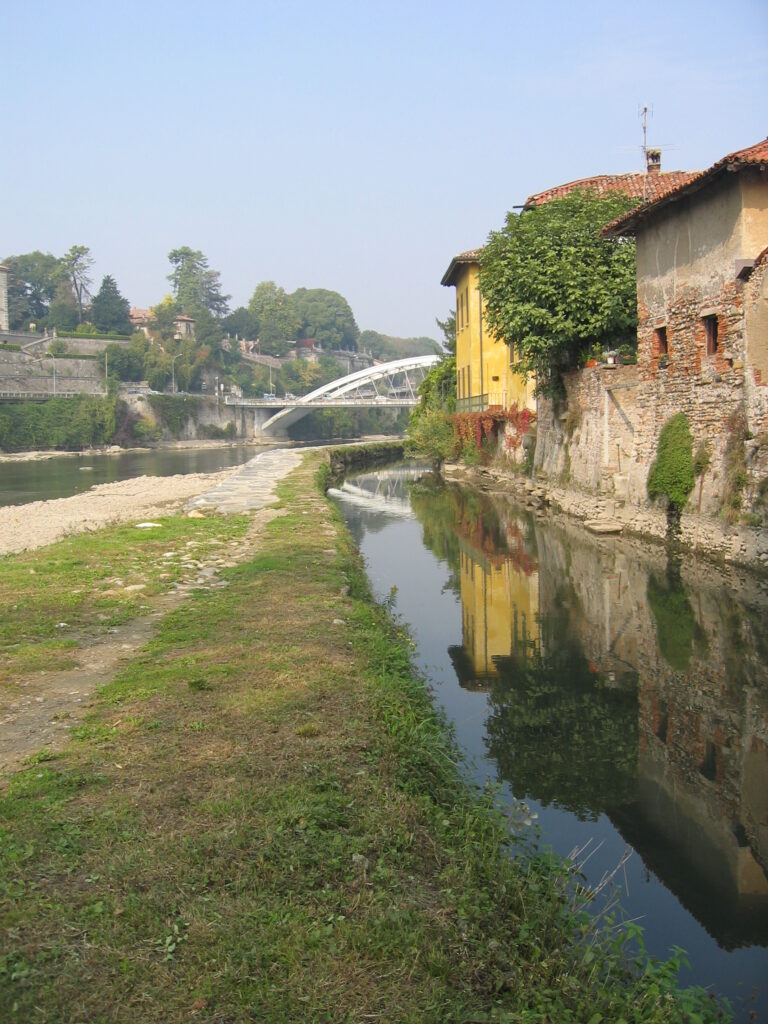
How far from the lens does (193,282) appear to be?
137875 mm

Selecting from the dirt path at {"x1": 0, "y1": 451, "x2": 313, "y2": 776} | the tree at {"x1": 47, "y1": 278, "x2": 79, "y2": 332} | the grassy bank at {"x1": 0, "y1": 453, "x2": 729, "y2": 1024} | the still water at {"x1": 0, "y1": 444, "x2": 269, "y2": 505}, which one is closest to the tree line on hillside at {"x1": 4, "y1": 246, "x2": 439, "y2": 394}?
the tree at {"x1": 47, "y1": 278, "x2": 79, "y2": 332}

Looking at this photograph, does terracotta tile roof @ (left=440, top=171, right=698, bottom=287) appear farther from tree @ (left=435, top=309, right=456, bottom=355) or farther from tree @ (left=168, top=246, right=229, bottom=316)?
tree @ (left=168, top=246, right=229, bottom=316)

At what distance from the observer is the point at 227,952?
3.51m

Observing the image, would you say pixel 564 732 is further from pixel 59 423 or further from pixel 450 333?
pixel 59 423

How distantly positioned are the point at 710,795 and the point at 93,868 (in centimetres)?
455

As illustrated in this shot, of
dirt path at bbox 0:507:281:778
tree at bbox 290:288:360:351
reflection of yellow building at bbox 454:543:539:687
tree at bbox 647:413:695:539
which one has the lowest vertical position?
reflection of yellow building at bbox 454:543:539:687

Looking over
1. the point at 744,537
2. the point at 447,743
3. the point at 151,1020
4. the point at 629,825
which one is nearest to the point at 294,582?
the point at 447,743

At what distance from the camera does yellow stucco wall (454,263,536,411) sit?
1271 inches

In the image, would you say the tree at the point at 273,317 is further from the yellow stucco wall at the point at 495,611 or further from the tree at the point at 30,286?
the yellow stucco wall at the point at 495,611

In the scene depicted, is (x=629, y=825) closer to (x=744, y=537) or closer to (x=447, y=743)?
(x=447, y=743)

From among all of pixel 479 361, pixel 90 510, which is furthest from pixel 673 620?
pixel 479 361

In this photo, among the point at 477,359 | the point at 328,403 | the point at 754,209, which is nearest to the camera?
the point at 754,209

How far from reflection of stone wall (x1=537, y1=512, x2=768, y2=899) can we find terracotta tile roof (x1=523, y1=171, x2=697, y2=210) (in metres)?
13.2

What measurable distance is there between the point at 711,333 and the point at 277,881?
13.4 meters
